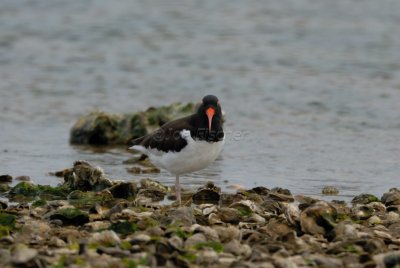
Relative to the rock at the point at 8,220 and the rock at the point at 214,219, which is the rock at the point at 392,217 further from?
the rock at the point at 8,220

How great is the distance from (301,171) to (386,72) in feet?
22.3

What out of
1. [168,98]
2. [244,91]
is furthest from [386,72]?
[168,98]

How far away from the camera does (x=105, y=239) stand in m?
6.85

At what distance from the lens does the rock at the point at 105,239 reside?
22.4ft

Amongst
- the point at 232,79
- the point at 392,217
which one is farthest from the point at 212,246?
the point at 232,79

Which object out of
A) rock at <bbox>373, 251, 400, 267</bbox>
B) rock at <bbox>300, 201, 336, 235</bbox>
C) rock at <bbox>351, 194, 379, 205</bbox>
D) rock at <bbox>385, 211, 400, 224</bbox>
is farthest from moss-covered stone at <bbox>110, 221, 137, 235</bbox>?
rock at <bbox>351, 194, 379, 205</bbox>

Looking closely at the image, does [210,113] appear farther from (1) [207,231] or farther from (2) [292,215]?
(1) [207,231]

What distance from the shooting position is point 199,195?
9.46 metres

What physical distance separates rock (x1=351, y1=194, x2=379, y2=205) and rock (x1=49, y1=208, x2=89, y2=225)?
3.09m

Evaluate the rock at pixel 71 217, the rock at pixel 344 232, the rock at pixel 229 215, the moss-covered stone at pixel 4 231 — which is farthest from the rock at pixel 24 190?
the rock at pixel 344 232

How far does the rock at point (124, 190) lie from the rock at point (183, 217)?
158cm

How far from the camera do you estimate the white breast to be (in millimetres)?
9031

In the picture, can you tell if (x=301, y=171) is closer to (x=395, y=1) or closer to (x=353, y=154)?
(x=353, y=154)

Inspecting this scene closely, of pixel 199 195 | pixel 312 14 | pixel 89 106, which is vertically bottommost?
pixel 199 195
